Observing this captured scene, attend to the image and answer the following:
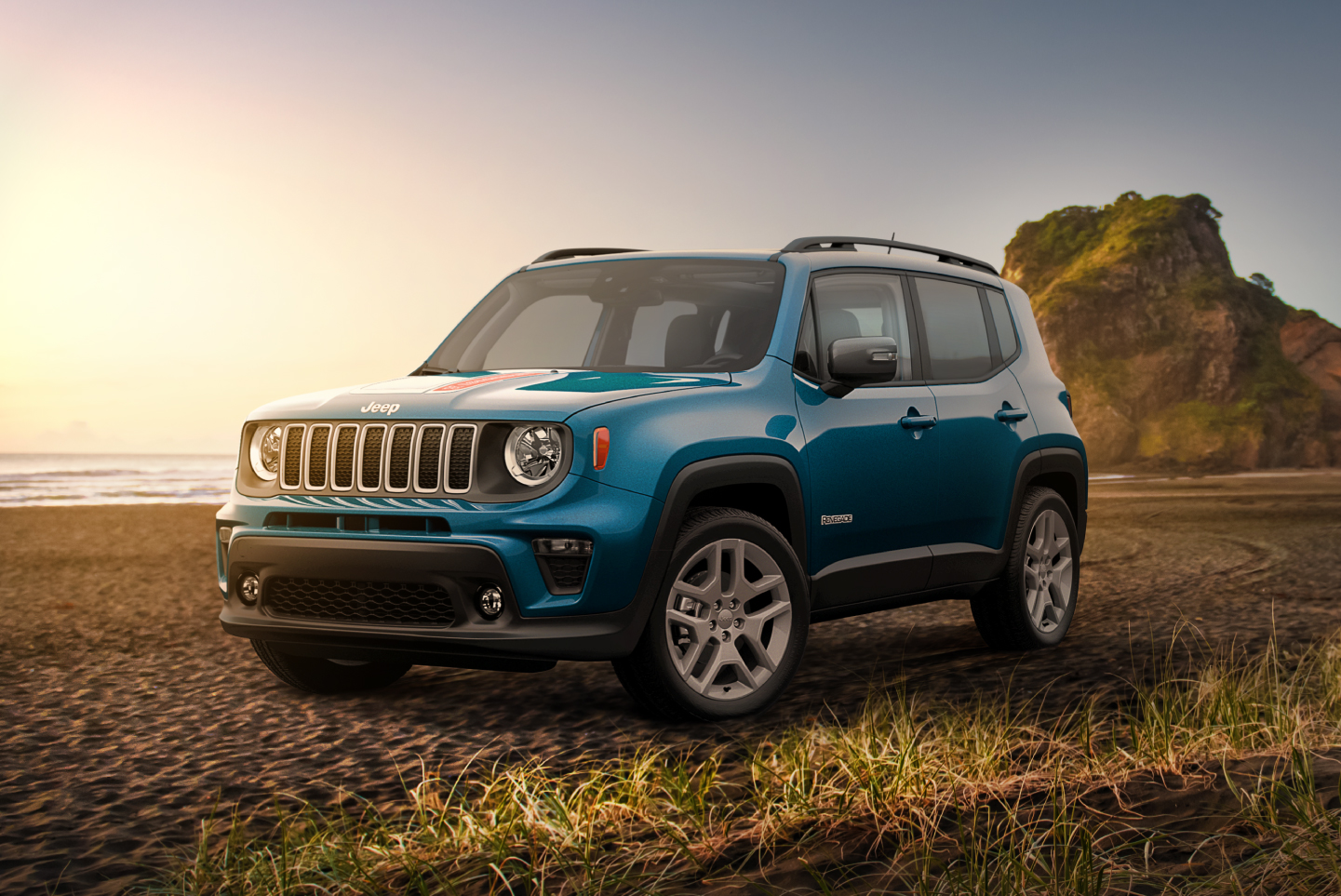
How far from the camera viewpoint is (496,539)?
4.55 meters

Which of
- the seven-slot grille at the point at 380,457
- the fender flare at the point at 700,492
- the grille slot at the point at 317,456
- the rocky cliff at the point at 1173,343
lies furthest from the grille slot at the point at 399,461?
the rocky cliff at the point at 1173,343

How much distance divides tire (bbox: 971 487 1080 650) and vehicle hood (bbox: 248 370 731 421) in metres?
2.52

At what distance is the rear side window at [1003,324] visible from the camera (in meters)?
7.20

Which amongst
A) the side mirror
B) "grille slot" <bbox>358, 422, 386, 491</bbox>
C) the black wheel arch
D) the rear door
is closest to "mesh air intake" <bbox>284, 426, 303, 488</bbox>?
"grille slot" <bbox>358, 422, 386, 491</bbox>

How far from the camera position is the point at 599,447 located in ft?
15.1

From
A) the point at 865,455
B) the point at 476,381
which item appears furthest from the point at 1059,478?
the point at 476,381

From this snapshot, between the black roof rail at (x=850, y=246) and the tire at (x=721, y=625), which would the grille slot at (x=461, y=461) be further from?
the black roof rail at (x=850, y=246)

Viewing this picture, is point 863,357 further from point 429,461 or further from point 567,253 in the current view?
point 567,253

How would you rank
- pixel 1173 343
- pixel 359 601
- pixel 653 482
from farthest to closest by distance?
1. pixel 1173 343
2. pixel 359 601
3. pixel 653 482

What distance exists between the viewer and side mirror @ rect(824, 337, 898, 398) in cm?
537

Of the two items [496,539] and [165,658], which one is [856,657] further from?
[165,658]

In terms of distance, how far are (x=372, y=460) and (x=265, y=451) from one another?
679mm

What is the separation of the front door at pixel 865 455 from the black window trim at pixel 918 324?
0.02m

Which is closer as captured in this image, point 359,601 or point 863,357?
point 359,601
